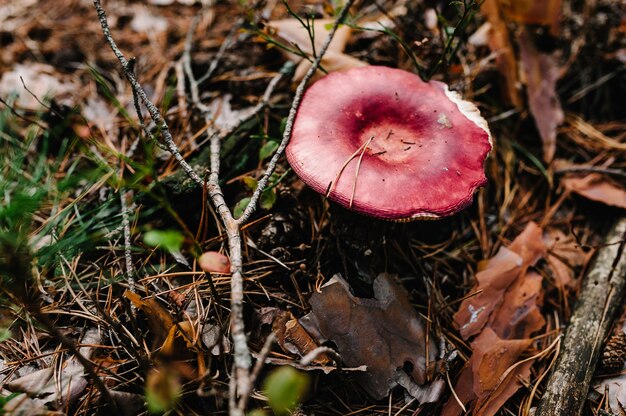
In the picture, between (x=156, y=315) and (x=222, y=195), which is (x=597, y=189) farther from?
(x=156, y=315)

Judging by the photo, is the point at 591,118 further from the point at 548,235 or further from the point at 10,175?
the point at 10,175

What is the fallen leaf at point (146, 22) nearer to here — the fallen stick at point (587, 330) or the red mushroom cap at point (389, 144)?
the red mushroom cap at point (389, 144)

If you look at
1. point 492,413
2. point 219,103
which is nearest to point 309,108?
point 219,103

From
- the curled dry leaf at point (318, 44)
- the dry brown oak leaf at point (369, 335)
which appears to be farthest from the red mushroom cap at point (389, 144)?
the dry brown oak leaf at point (369, 335)

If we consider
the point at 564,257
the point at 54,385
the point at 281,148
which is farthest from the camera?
the point at 564,257

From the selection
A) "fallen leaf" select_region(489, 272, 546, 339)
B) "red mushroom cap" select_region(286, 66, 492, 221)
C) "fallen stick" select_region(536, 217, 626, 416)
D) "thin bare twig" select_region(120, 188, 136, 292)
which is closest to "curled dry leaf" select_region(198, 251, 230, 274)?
"thin bare twig" select_region(120, 188, 136, 292)

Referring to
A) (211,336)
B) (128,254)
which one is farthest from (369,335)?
(128,254)
